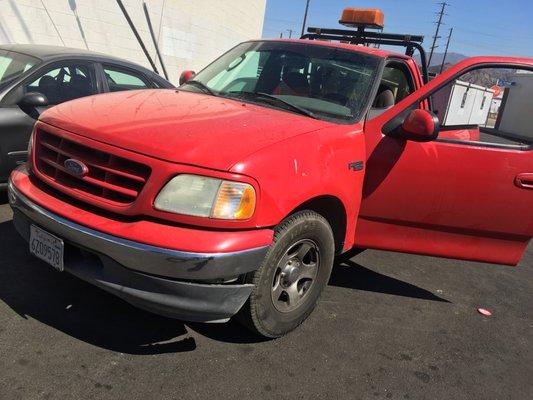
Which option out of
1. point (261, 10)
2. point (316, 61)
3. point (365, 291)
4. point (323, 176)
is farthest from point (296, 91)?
point (261, 10)

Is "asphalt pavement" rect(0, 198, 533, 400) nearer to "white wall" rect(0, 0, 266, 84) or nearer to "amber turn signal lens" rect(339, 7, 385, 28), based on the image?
"amber turn signal lens" rect(339, 7, 385, 28)

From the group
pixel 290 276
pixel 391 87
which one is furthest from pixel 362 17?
pixel 290 276

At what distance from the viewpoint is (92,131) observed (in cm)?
269

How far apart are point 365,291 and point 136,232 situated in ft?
7.39

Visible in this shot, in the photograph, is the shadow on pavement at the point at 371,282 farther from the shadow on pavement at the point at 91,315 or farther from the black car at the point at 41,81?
the black car at the point at 41,81

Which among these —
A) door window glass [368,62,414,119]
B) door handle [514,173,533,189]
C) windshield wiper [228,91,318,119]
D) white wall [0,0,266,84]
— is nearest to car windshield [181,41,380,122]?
windshield wiper [228,91,318,119]

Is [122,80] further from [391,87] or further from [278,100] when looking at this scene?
A: [391,87]

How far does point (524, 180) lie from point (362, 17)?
2666 mm

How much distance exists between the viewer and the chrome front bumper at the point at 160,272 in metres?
2.38

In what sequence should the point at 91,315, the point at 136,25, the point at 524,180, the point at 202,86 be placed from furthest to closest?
1. the point at 136,25
2. the point at 202,86
3. the point at 524,180
4. the point at 91,315

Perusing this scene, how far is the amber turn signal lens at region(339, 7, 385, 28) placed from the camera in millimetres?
5254

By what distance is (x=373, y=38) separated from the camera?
5.54 m

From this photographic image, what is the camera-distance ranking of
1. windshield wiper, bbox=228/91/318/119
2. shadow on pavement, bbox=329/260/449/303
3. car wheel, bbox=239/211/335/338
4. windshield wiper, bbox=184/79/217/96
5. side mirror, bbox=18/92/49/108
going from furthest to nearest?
side mirror, bbox=18/92/49/108 < shadow on pavement, bbox=329/260/449/303 < windshield wiper, bbox=184/79/217/96 < windshield wiper, bbox=228/91/318/119 < car wheel, bbox=239/211/335/338

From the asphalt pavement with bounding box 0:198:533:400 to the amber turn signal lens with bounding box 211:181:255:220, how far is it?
0.91 metres
